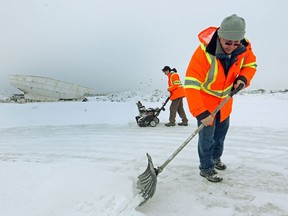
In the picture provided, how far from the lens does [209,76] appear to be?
270 centimetres

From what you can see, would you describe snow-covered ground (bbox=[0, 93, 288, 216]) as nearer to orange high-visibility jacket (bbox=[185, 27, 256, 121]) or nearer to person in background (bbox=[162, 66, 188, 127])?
orange high-visibility jacket (bbox=[185, 27, 256, 121])

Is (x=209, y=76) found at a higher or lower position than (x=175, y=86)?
higher

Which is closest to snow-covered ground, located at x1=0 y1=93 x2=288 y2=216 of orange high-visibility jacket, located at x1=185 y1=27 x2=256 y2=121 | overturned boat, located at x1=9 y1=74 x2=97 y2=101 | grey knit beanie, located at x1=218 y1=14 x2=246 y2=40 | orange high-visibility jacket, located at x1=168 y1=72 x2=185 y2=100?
orange high-visibility jacket, located at x1=185 y1=27 x2=256 y2=121

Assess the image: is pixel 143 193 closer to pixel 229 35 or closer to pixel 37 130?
pixel 229 35

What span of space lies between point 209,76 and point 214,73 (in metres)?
0.06

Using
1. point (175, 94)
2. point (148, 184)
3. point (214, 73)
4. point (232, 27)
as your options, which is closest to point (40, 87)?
point (175, 94)

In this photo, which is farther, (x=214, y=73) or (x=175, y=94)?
(x=175, y=94)

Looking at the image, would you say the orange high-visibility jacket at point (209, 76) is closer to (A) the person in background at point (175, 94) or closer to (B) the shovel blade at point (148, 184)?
(B) the shovel blade at point (148, 184)

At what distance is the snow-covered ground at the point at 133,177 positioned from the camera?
239 cm

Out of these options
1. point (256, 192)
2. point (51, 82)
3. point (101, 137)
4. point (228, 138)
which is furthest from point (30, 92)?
point (256, 192)

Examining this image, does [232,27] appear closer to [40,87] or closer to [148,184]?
[148,184]

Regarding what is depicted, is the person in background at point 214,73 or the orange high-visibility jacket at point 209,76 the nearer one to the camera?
the person in background at point 214,73

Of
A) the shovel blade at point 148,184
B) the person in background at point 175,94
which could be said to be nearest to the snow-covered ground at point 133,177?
the shovel blade at point 148,184

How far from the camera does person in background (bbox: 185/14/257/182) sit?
2.51 m
